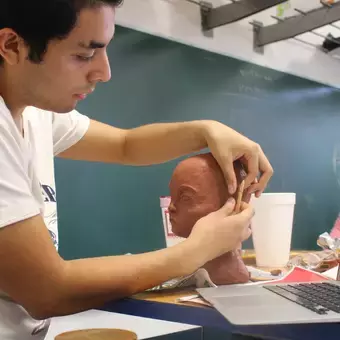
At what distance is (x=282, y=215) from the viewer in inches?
43.8

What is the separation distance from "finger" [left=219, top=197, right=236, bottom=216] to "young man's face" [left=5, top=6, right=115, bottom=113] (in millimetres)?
277

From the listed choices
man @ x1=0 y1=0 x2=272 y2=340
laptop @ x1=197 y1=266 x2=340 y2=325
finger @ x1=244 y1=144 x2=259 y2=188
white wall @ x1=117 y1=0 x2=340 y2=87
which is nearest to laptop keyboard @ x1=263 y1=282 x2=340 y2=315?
laptop @ x1=197 y1=266 x2=340 y2=325

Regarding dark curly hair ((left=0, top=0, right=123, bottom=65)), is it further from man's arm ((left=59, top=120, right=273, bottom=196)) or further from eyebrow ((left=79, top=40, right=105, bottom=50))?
man's arm ((left=59, top=120, right=273, bottom=196))

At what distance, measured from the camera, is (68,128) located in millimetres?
1050

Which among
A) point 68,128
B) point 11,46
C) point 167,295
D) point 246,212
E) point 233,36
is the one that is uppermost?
point 233,36

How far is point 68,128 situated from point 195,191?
13.8 inches

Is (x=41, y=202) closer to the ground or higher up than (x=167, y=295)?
higher up

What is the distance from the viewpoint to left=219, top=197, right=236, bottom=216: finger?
0.79m

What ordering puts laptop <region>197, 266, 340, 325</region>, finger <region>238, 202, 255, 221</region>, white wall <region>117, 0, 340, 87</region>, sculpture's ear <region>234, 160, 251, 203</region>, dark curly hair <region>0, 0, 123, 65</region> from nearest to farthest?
laptop <region>197, 266, 340, 325</region> → dark curly hair <region>0, 0, 123, 65</region> → finger <region>238, 202, 255, 221</region> → sculpture's ear <region>234, 160, 251, 203</region> → white wall <region>117, 0, 340, 87</region>

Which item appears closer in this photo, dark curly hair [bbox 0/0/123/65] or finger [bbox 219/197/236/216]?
dark curly hair [bbox 0/0/123/65]

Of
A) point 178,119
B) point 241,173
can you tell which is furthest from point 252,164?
point 178,119

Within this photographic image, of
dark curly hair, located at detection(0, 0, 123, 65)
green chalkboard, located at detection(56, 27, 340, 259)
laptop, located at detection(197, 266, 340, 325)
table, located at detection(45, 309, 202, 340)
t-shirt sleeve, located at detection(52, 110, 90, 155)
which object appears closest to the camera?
laptop, located at detection(197, 266, 340, 325)

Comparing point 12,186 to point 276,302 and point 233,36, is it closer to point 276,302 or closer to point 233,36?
point 276,302

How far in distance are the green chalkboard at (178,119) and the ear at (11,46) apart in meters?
0.77
